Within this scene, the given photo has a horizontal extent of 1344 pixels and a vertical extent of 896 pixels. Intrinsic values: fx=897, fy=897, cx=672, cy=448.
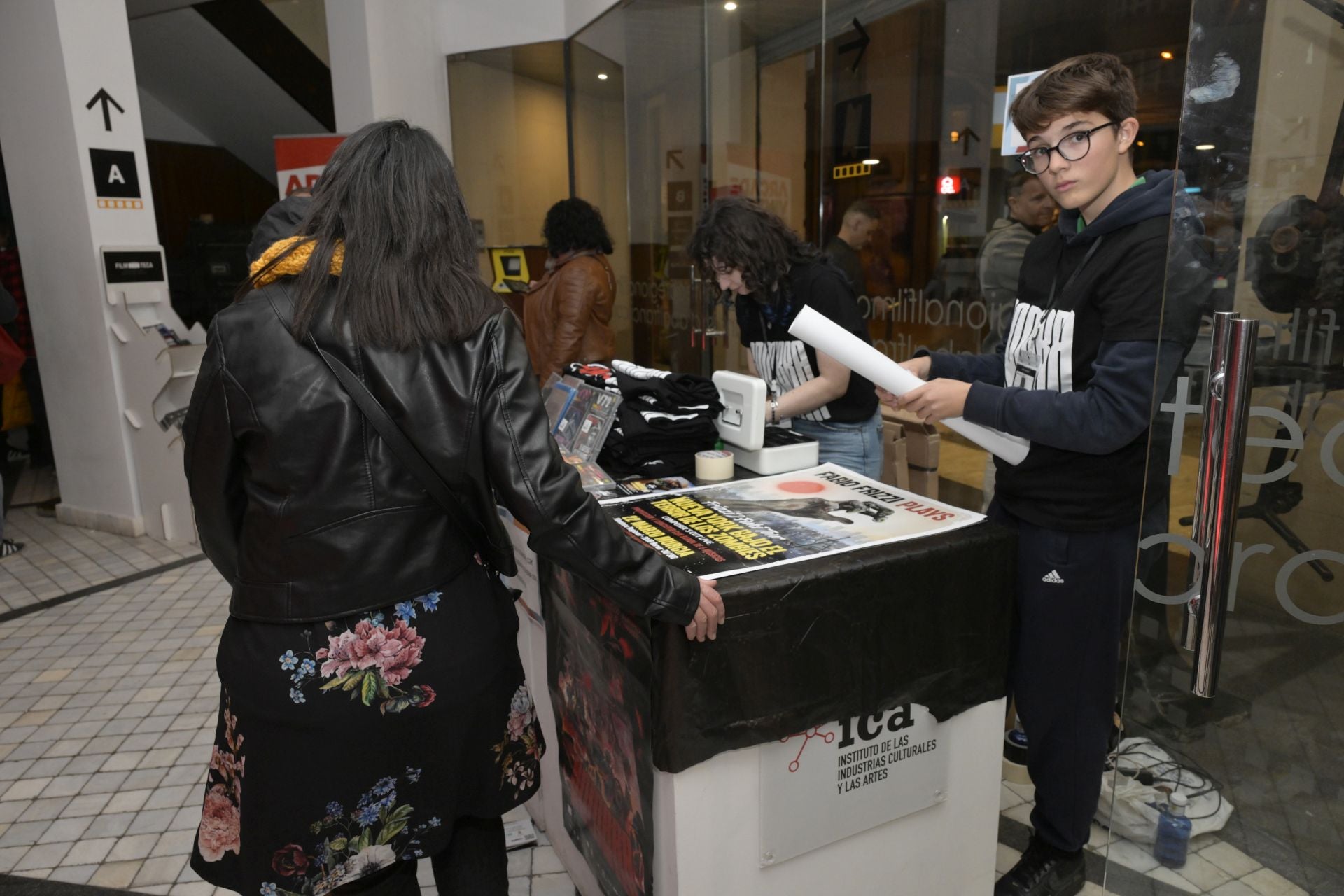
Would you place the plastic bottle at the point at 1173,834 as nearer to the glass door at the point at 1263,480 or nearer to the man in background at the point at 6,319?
the glass door at the point at 1263,480

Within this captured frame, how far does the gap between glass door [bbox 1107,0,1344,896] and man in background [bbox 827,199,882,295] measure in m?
2.74

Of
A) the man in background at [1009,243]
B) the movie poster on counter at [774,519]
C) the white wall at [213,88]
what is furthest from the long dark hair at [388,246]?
the white wall at [213,88]

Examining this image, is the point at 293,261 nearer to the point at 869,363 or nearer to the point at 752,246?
the point at 869,363

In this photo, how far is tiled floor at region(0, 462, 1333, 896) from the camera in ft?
6.64

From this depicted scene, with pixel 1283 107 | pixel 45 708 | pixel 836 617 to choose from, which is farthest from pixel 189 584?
pixel 1283 107

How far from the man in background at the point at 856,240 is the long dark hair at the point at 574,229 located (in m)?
1.06

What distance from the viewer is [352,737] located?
126 cm

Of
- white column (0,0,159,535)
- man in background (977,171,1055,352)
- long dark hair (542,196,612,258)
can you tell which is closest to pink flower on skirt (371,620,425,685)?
man in background (977,171,1055,352)

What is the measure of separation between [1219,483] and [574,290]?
301 cm

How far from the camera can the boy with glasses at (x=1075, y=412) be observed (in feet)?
4.87

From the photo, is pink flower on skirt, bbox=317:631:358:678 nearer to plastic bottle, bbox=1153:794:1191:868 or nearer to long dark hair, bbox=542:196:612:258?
plastic bottle, bbox=1153:794:1191:868

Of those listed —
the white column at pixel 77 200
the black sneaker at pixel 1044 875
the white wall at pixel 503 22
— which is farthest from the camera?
the white wall at pixel 503 22

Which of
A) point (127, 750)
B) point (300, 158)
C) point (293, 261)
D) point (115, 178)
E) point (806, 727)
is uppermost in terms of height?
point (300, 158)

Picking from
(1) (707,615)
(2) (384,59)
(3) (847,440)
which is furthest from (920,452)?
(2) (384,59)
